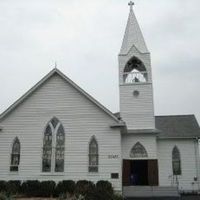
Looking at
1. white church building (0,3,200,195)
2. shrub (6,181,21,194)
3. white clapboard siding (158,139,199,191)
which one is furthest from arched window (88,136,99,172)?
white clapboard siding (158,139,199,191)

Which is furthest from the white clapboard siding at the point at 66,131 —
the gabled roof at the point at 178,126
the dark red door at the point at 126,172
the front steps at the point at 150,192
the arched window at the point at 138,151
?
the gabled roof at the point at 178,126

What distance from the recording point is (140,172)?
32875 mm

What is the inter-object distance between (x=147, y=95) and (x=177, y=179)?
25.8ft

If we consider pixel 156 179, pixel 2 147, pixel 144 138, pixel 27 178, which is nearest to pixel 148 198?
pixel 156 179

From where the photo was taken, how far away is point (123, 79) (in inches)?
1299

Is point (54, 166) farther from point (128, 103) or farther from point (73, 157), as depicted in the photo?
point (128, 103)

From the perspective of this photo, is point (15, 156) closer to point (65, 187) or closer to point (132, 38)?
point (65, 187)

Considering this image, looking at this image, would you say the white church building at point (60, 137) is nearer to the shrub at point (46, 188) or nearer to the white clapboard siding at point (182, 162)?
the shrub at point (46, 188)

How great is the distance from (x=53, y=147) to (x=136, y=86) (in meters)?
10.6

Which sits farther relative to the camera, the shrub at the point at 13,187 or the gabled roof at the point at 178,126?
the gabled roof at the point at 178,126

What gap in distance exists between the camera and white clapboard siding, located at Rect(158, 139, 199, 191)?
3262cm

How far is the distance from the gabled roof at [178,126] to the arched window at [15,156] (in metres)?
13.5

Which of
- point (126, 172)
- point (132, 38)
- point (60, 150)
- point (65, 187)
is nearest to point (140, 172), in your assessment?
point (126, 172)

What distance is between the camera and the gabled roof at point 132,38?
33.5 metres
